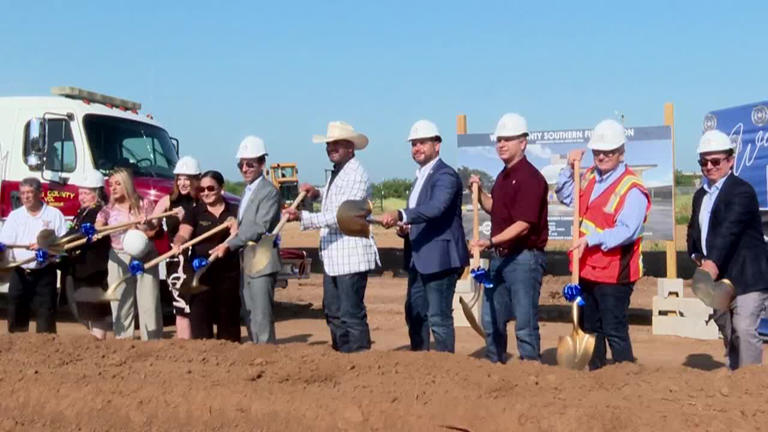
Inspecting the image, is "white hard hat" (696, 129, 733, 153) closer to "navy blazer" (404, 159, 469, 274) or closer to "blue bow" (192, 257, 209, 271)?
"navy blazer" (404, 159, 469, 274)

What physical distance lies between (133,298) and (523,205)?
3.58 m

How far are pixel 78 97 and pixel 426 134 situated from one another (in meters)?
6.15

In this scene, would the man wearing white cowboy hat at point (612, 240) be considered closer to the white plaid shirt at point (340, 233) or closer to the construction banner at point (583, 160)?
the white plaid shirt at point (340, 233)

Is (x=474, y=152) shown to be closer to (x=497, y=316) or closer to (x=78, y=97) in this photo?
(x=78, y=97)

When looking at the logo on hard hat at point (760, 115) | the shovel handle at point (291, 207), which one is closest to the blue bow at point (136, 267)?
the shovel handle at point (291, 207)

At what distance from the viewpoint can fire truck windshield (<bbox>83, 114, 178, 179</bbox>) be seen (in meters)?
11.2

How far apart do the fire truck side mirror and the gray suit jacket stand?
15.0 feet

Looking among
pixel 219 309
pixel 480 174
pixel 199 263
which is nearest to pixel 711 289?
pixel 199 263

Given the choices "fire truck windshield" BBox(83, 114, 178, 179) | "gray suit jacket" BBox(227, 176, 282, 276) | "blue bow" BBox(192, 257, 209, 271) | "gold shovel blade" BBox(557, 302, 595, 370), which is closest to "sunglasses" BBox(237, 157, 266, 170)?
"gray suit jacket" BBox(227, 176, 282, 276)

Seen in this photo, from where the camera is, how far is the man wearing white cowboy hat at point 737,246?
236 inches

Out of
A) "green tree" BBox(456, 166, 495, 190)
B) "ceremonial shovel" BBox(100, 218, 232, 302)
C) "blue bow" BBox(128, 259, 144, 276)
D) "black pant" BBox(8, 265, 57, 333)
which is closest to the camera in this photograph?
"ceremonial shovel" BBox(100, 218, 232, 302)

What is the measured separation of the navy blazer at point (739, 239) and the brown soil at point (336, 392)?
2.94ft

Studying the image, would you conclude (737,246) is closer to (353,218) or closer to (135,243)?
(353,218)

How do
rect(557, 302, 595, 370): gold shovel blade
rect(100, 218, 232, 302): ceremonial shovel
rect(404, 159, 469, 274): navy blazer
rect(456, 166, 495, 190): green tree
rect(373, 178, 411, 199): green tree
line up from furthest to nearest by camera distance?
rect(373, 178, 411, 199): green tree < rect(456, 166, 495, 190): green tree < rect(100, 218, 232, 302): ceremonial shovel < rect(404, 159, 469, 274): navy blazer < rect(557, 302, 595, 370): gold shovel blade
